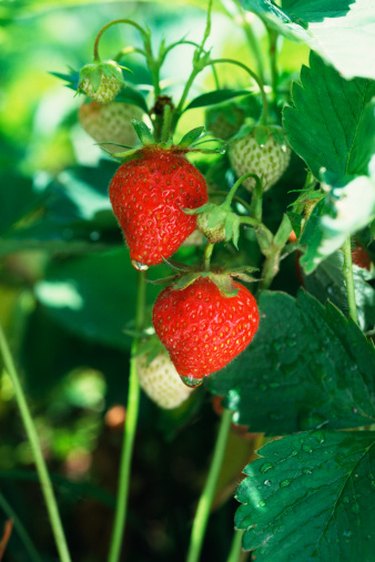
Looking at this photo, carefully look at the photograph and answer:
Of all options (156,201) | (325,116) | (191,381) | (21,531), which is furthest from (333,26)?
(21,531)

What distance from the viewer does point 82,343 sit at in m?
1.39

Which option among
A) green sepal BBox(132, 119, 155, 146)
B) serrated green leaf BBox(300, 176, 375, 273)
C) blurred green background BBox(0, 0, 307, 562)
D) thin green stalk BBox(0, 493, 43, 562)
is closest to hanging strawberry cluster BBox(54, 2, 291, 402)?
green sepal BBox(132, 119, 155, 146)

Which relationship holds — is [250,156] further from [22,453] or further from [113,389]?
[22,453]

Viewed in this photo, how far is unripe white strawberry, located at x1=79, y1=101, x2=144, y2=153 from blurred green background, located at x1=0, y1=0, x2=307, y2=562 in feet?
0.45

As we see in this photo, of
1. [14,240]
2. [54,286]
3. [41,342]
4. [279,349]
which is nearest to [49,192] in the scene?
[14,240]

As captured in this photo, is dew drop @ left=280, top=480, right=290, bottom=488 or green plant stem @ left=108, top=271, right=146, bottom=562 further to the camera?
green plant stem @ left=108, top=271, right=146, bottom=562

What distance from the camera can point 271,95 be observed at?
795 millimetres

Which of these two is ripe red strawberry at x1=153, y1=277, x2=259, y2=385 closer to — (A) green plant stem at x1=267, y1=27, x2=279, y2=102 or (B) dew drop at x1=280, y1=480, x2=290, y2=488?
(B) dew drop at x1=280, y1=480, x2=290, y2=488

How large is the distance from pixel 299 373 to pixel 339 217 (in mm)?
281

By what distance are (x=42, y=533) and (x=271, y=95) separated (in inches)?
32.6

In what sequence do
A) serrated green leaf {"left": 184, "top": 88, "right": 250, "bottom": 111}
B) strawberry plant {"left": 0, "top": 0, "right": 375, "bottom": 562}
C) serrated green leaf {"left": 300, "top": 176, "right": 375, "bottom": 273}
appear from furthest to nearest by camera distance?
serrated green leaf {"left": 184, "top": 88, "right": 250, "bottom": 111} → strawberry plant {"left": 0, "top": 0, "right": 375, "bottom": 562} → serrated green leaf {"left": 300, "top": 176, "right": 375, "bottom": 273}

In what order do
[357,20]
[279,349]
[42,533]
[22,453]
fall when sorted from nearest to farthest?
[357,20], [279,349], [42,533], [22,453]

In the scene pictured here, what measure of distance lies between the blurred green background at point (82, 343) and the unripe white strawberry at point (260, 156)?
238 millimetres

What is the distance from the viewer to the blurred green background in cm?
100
